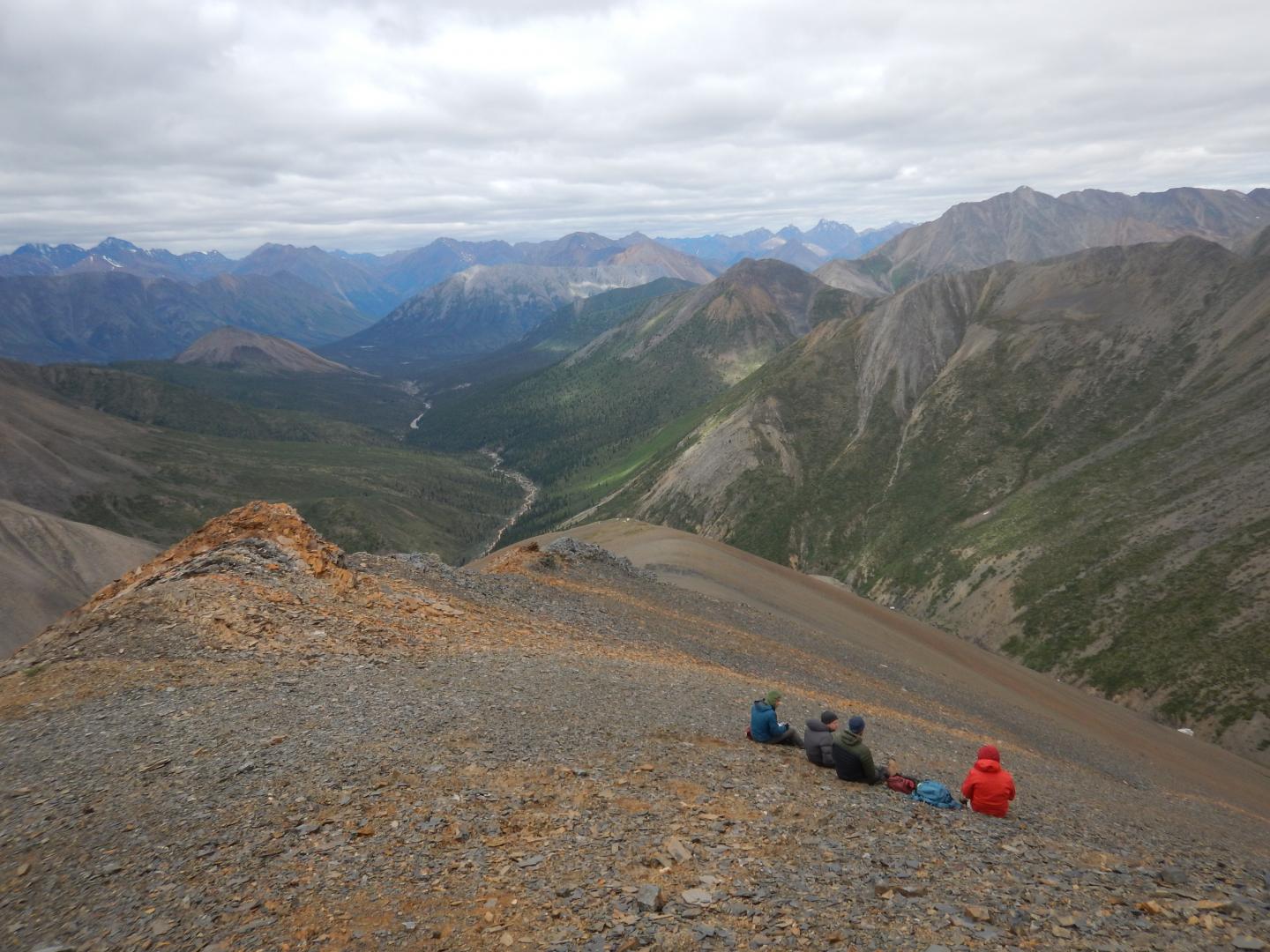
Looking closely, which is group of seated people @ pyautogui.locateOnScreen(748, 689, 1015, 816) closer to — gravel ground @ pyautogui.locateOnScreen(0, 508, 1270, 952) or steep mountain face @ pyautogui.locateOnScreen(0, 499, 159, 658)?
gravel ground @ pyautogui.locateOnScreen(0, 508, 1270, 952)

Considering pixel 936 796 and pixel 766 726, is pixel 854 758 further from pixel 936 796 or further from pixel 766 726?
pixel 766 726

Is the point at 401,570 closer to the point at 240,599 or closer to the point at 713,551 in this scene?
the point at 240,599

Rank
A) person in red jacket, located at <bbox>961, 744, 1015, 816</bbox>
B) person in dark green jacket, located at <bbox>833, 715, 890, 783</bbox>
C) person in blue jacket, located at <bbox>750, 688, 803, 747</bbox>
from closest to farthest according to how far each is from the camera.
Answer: person in red jacket, located at <bbox>961, 744, 1015, 816</bbox> → person in dark green jacket, located at <bbox>833, 715, 890, 783</bbox> → person in blue jacket, located at <bbox>750, 688, 803, 747</bbox>

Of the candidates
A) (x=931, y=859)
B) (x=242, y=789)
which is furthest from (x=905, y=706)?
(x=242, y=789)

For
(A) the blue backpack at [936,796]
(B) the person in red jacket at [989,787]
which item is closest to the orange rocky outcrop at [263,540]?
(A) the blue backpack at [936,796]

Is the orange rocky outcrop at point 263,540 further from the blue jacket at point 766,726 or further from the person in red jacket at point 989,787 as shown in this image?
the person in red jacket at point 989,787

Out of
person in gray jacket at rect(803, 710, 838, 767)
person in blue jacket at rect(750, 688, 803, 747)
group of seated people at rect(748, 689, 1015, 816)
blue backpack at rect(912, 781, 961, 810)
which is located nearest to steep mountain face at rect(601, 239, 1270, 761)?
group of seated people at rect(748, 689, 1015, 816)
